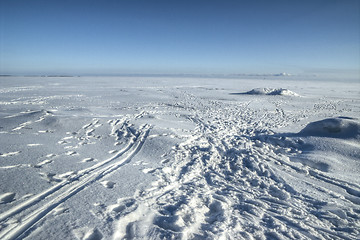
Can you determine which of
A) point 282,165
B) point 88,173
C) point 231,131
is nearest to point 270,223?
point 282,165

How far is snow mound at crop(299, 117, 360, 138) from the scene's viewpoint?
7.21 metres

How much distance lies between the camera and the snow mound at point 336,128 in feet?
23.6

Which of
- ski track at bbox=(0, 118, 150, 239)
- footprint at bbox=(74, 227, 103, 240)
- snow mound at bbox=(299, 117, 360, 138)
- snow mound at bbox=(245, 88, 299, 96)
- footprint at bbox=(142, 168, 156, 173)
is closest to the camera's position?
footprint at bbox=(74, 227, 103, 240)

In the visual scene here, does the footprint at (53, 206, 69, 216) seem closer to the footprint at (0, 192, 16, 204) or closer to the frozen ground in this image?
the frozen ground

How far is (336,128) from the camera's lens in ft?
24.6

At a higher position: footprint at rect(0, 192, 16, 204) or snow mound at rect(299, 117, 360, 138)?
snow mound at rect(299, 117, 360, 138)

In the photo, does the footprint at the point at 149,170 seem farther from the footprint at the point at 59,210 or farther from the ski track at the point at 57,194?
the footprint at the point at 59,210

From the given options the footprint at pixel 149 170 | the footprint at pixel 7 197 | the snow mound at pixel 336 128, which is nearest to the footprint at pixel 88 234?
the footprint at pixel 7 197

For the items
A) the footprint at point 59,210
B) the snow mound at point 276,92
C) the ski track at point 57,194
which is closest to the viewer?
the ski track at point 57,194

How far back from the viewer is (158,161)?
229 inches

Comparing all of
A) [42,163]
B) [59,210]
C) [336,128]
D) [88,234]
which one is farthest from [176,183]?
[336,128]

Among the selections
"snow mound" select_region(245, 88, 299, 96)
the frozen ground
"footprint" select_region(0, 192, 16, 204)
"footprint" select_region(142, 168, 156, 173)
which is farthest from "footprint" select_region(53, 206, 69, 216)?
"snow mound" select_region(245, 88, 299, 96)

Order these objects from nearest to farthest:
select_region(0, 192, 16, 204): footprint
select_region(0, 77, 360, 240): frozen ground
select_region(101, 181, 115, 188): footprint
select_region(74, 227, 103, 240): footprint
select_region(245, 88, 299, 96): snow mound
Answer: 1. select_region(74, 227, 103, 240): footprint
2. select_region(0, 77, 360, 240): frozen ground
3. select_region(0, 192, 16, 204): footprint
4. select_region(101, 181, 115, 188): footprint
5. select_region(245, 88, 299, 96): snow mound

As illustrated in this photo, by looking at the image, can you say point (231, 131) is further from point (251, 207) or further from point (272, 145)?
point (251, 207)
